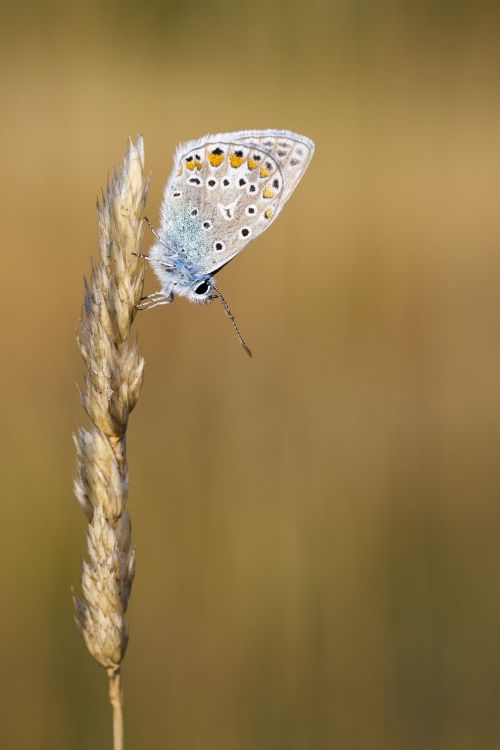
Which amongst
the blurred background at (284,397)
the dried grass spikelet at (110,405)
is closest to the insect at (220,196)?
the blurred background at (284,397)

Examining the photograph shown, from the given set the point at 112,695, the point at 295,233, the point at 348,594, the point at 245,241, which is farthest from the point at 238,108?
the point at 112,695

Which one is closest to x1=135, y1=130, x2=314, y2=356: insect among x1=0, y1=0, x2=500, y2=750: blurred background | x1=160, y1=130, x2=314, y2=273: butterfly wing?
x1=160, y1=130, x2=314, y2=273: butterfly wing

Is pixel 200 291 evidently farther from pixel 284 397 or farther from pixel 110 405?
pixel 284 397

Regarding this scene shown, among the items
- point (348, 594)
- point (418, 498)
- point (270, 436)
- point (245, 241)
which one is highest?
point (245, 241)

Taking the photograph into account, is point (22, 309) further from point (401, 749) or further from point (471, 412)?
point (401, 749)

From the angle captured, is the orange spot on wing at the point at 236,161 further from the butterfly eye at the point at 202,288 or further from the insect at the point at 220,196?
the butterfly eye at the point at 202,288

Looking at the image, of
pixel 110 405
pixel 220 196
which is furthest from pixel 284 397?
pixel 110 405
